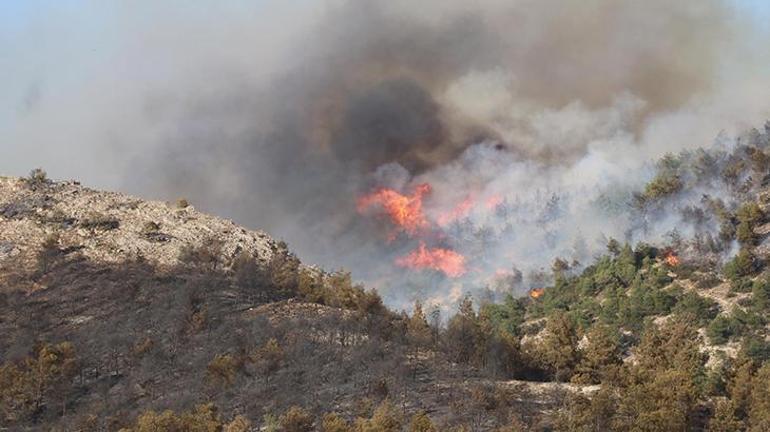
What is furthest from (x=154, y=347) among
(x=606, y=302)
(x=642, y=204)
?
(x=642, y=204)

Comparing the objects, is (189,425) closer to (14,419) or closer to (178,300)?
(14,419)

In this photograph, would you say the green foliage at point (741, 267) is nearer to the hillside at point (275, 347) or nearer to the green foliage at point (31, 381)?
the hillside at point (275, 347)

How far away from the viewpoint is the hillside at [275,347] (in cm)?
5234

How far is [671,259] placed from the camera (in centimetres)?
15200

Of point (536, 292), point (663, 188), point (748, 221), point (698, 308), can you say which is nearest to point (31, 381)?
point (698, 308)

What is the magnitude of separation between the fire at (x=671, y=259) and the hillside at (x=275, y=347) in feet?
52.2

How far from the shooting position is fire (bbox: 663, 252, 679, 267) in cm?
14790

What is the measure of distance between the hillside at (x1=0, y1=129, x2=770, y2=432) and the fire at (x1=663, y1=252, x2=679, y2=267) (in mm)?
15911

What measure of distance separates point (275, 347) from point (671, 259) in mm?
112324

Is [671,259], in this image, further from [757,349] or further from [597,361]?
[597,361]

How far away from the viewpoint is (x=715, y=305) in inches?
4872

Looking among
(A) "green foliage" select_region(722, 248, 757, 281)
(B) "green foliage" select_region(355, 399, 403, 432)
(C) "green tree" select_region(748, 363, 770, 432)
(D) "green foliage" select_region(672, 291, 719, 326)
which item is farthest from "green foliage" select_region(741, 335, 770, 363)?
(B) "green foliage" select_region(355, 399, 403, 432)

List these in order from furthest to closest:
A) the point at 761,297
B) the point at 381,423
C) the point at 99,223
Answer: the point at 761,297 < the point at 99,223 < the point at 381,423

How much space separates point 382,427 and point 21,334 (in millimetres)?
49846
